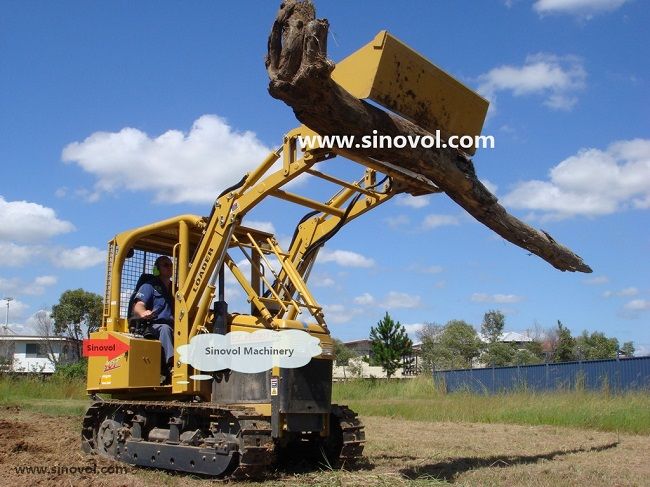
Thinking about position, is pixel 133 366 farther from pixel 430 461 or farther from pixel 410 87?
pixel 410 87

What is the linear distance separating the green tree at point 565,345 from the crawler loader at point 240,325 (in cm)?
4652

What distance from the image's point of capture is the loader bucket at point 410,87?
6863mm

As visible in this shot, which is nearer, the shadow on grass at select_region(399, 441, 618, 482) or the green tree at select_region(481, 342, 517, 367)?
the shadow on grass at select_region(399, 441, 618, 482)

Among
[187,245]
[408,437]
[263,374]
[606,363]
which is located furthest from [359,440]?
[606,363]

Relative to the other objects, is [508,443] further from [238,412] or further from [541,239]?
[238,412]

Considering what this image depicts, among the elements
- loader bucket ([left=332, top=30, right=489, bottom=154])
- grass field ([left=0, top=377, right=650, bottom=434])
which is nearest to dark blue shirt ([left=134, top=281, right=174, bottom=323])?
loader bucket ([left=332, top=30, right=489, bottom=154])

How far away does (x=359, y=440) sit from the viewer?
9.12m

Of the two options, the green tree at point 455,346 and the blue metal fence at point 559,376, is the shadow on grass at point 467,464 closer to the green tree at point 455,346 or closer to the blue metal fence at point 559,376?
the blue metal fence at point 559,376

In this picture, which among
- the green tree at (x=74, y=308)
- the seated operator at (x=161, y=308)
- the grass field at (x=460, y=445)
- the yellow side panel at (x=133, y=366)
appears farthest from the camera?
the green tree at (x=74, y=308)

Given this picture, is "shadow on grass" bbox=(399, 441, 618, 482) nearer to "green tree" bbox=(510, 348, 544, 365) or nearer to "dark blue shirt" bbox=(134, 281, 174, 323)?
"dark blue shirt" bbox=(134, 281, 174, 323)

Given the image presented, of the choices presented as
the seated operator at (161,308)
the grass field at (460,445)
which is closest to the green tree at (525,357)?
the grass field at (460,445)

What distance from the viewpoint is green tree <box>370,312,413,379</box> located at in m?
53.8

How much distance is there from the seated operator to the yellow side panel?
0.46 feet

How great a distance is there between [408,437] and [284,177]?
6568 millimetres
